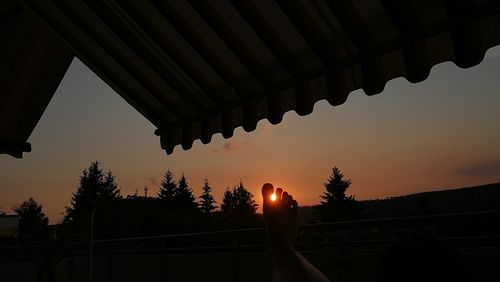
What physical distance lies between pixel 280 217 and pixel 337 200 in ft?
202

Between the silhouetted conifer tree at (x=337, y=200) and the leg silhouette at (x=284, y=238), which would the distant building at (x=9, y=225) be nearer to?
the silhouetted conifer tree at (x=337, y=200)

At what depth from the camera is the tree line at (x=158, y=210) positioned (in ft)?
100

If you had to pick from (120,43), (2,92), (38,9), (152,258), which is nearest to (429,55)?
(120,43)

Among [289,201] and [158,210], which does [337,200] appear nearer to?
[158,210]

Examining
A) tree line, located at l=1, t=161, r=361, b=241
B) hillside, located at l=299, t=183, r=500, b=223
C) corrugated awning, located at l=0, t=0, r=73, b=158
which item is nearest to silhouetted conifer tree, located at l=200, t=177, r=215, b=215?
tree line, located at l=1, t=161, r=361, b=241

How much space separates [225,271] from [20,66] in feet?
19.6

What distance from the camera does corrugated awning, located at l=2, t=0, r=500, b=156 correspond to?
1.95 meters

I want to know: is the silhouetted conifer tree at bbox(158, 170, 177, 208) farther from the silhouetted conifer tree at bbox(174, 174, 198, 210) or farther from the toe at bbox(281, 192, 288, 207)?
the toe at bbox(281, 192, 288, 207)

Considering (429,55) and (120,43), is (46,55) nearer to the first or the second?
(120,43)

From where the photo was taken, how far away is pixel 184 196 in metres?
67.1

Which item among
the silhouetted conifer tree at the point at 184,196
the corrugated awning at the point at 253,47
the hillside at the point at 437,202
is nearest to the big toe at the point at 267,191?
the corrugated awning at the point at 253,47

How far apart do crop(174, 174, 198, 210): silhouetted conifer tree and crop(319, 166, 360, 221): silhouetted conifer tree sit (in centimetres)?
2005

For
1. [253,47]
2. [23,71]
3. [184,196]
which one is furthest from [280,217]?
[184,196]

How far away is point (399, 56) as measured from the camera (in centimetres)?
211
